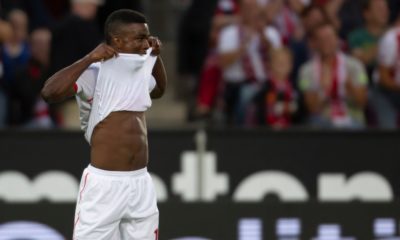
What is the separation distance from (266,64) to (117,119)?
15.7 feet

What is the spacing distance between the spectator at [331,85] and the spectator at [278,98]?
172 millimetres

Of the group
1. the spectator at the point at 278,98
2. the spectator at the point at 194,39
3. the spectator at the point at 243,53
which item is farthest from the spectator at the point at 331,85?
the spectator at the point at 194,39

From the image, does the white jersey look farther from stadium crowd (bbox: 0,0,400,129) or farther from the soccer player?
stadium crowd (bbox: 0,0,400,129)

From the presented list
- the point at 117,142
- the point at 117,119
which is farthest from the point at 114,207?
the point at 117,119

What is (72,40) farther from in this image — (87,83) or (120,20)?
(120,20)

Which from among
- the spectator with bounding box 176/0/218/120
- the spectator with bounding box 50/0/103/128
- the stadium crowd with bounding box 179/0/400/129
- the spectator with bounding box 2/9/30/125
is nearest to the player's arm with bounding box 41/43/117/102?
the spectator with bounding box 50/0/103/128

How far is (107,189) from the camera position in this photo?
244 inches

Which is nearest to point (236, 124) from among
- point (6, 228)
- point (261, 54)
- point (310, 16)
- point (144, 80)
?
point (261, 54)

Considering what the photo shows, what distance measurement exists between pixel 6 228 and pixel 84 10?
342cm

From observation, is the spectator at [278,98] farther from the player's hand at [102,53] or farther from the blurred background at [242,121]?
the player's hand at [102,53]

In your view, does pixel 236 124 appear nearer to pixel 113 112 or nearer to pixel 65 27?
pixel 65 27

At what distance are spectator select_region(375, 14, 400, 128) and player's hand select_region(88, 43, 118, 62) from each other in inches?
214

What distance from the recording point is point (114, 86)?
6.18 metres

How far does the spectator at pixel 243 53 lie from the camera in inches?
423
